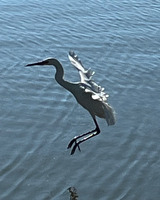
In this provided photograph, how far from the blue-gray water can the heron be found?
58cm

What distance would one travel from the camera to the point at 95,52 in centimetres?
1484

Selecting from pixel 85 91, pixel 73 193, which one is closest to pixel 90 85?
pixel 85 91

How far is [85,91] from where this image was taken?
973 centimetres

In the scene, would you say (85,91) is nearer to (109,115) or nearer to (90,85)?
(90,85)

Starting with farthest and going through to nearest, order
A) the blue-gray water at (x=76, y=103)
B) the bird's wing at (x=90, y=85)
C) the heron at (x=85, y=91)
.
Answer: the blue-gray water at (x=76, y=103)
the heron at (x=85, y=91)
the bird's wing at (x=90, y=85)

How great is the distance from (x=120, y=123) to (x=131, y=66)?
282 cm

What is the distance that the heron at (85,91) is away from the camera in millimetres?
9719

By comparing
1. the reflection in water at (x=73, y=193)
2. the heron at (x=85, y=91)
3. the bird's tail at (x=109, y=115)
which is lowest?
the reflection in water at (x=73, y=193)

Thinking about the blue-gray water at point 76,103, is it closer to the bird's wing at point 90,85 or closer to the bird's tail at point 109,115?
the bird's tail at point 109,115

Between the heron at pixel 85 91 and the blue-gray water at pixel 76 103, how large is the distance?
1.89 feet

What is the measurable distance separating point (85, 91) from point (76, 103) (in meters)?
2.67

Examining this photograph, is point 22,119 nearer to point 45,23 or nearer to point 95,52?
point 95,52

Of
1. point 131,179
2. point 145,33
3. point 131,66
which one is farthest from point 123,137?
point 145,33

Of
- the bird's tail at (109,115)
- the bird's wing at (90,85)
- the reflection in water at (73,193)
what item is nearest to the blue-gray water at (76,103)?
the reflection in water at (73,193)
